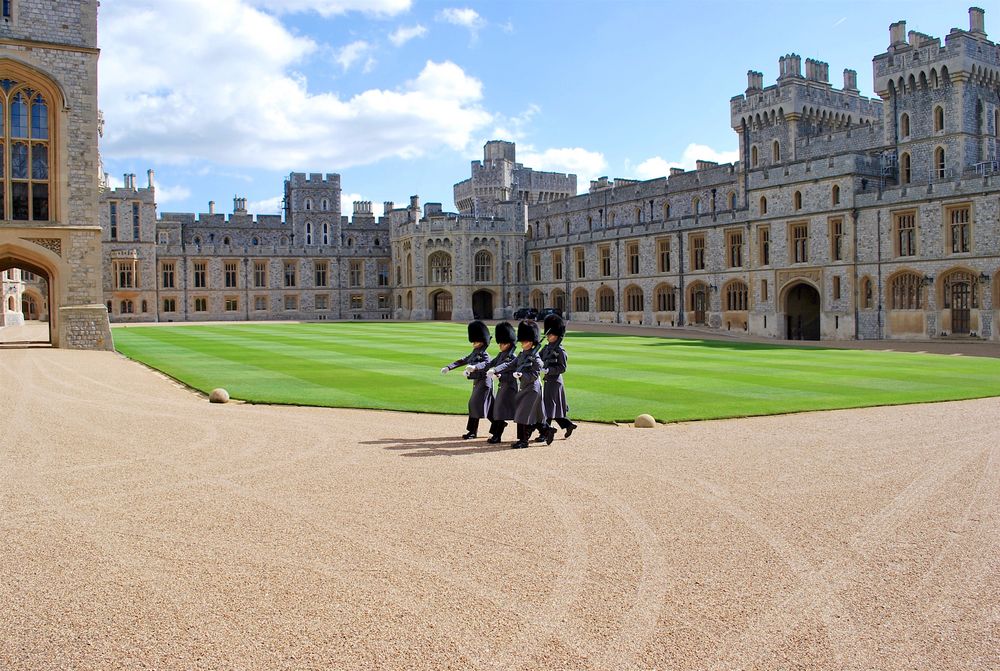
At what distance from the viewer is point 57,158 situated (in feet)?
80.5

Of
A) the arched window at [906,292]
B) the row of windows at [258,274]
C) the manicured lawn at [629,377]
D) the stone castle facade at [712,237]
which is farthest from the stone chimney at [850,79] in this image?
the row of windows at [258,274]

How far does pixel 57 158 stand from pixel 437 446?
20.3m

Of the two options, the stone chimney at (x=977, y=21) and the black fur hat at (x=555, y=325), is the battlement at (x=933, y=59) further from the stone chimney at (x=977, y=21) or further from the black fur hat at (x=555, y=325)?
the black fur hat at (x=555, y=325)

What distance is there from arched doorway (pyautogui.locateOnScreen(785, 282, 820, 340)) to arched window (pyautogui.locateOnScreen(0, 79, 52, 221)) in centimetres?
2946

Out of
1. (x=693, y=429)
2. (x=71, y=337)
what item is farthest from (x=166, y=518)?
(x=71, y=337)

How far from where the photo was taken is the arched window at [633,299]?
4988 cm

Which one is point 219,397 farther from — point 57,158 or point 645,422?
point 57,158

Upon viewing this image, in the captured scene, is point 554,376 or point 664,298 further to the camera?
point 664,298

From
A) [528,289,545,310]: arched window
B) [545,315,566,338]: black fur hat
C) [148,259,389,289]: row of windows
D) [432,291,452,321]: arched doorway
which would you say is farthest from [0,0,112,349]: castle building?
[432,291,452,321]: arched doorway

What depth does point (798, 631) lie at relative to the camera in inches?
176

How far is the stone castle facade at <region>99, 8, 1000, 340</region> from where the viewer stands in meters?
33.0

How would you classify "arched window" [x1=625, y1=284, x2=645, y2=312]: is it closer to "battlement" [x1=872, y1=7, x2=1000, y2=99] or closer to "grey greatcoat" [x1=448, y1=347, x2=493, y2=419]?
"battlement" [x1=872, y1=7, x2=1000, y2=99]

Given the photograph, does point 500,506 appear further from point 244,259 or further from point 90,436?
point 244,259

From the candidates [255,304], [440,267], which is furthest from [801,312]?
[255,304]
